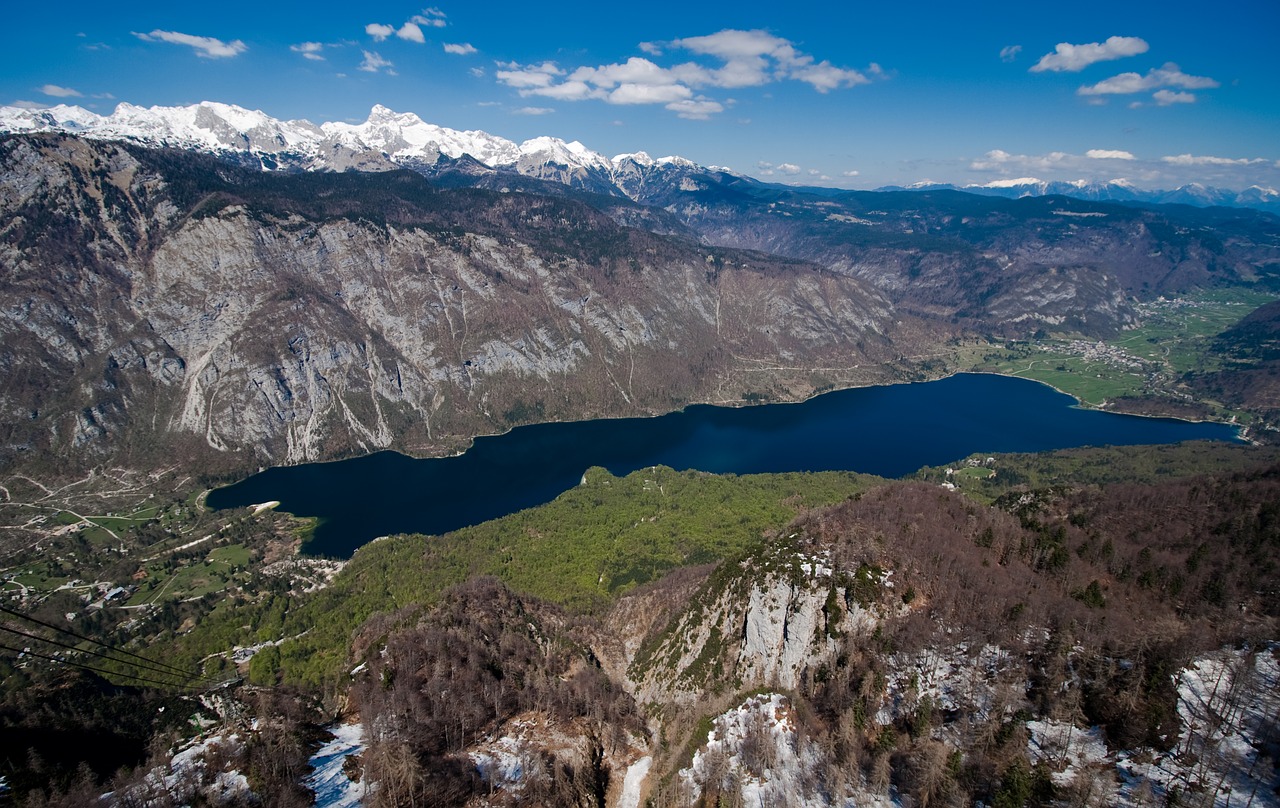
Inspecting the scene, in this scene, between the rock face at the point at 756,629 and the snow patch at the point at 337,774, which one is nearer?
the snow patch at the point at 337,774

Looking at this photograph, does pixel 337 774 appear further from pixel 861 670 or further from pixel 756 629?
pixel 861 670

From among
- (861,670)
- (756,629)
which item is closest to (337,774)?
(756,629)

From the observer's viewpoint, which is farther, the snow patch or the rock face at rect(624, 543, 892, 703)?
the rock face at rect(624, 543, 892, 703)

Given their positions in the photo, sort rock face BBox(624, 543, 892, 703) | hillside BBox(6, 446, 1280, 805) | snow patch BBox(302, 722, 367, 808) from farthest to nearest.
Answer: rock face BBox(624, 543, 892, 703) < snow patch BBox(302, 722, 367, 808) < hillside BBox(6, 446, 1280, 805)

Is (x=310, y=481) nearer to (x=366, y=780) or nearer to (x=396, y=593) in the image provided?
(x=396, y=593)

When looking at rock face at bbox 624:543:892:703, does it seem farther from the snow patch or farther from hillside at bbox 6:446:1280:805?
the snow patch

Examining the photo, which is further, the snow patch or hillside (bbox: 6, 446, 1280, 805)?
the snow patch

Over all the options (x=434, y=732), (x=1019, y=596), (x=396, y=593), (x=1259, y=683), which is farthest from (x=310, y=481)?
(x=1259, y=683)

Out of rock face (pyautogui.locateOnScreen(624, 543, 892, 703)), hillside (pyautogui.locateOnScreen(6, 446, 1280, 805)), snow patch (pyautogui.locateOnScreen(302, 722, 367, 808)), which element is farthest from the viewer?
rock face (pyautogui.locateOnScreen(624, 543, 892, 703))

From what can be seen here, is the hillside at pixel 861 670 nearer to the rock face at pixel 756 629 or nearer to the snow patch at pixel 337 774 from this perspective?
the rock face at pixel 756 629

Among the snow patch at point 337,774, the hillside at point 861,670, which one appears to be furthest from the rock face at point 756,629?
the snow patch at point 337,774

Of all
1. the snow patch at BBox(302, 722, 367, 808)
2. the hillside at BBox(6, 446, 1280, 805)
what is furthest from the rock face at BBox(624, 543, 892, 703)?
the snow patch at BBox(302, 722, 367, 808)
